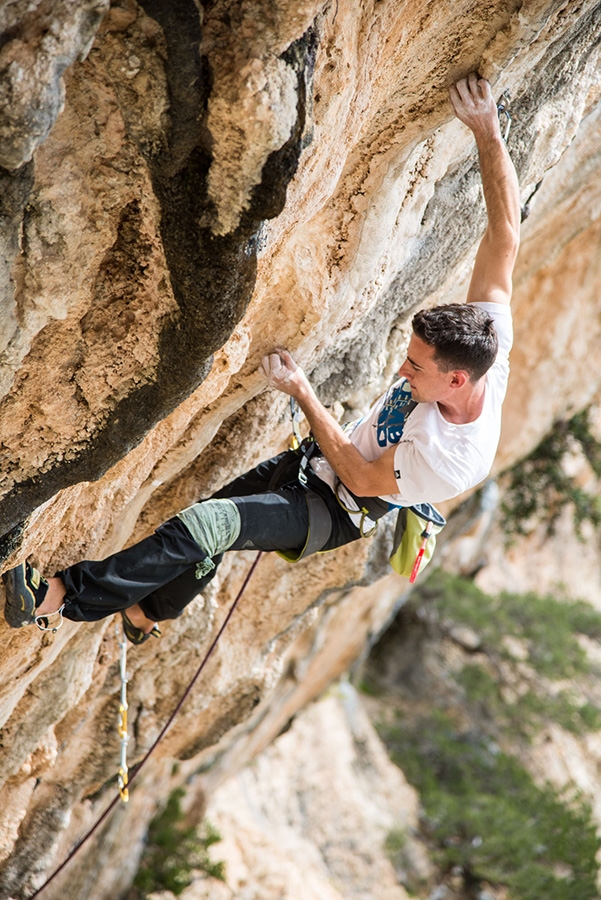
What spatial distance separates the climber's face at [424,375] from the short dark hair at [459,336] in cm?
2

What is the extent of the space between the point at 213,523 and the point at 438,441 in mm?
873

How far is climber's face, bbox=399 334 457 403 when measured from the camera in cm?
273

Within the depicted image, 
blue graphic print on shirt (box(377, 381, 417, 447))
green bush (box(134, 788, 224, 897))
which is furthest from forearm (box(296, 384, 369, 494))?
green bush (box(134, 788, 224, 897))

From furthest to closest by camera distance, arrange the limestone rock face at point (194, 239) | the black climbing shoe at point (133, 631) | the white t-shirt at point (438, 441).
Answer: the black climbing shoe at point (133, 631) < the white t-shirt at point (438, 441) < the limestone rock face at point (194, 239)

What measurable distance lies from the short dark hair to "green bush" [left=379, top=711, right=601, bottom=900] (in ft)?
25.7

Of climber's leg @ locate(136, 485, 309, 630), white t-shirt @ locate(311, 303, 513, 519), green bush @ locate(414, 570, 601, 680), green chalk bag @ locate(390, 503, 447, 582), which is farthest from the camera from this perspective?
green bush @ locate(414, 570, 601, 680)

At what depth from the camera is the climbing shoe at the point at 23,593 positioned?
2.77 meters

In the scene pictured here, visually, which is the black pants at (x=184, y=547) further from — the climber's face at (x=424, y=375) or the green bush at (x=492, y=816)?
the green bush at (x=492, y=816)

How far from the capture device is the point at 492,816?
1003 cm

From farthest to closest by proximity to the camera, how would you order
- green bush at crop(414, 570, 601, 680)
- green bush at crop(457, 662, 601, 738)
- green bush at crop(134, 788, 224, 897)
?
green bush at crop(414, 570, 601, 680)
green bush at crop(457, 662, 601, 738)
green bush at crop(134, 788, 224, 897)

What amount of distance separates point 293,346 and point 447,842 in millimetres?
9125

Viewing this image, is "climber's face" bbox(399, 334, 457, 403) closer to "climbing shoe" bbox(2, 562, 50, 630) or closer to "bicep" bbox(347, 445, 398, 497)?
"bicep" bbox(347, 445, 398, 497)

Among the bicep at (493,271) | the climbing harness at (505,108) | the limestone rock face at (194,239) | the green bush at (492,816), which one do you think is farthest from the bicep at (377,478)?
the green bush at (492,816)

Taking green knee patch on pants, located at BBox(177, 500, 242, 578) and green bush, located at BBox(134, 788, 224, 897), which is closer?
green knee patch on pants, located at BBox(177, 500, 242, 578)
